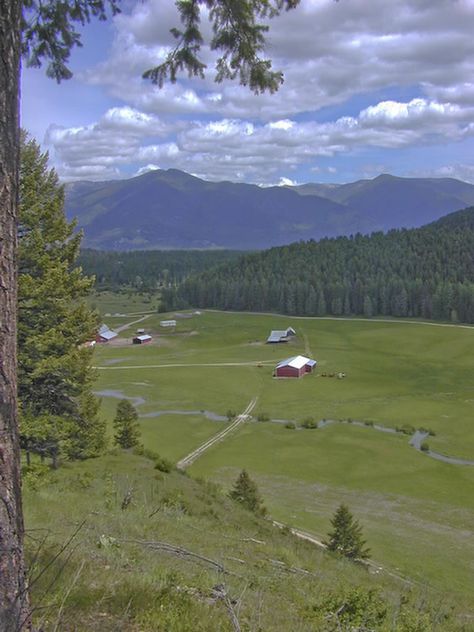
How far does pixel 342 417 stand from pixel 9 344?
63224 millimetres

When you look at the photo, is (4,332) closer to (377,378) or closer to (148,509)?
(148,509)

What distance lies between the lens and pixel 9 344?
458 centimetres

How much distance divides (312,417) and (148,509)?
4981cm

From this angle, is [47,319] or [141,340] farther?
[141,340]

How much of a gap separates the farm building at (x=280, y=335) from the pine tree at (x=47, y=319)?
97760 millimetres

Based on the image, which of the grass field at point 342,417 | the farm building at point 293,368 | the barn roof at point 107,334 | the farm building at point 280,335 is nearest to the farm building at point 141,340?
the grass field at point 342,417

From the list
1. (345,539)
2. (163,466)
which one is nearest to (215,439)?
(163,466)

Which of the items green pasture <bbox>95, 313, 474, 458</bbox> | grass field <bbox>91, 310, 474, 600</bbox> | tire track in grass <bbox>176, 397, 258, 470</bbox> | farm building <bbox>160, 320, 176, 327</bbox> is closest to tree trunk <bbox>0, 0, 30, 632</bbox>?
grass field <bbox>91, 310, 474, 600</bbox>

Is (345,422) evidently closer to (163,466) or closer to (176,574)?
(163,466)

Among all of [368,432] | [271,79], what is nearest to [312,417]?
[368,432]

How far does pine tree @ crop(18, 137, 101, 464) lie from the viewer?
20.5 m

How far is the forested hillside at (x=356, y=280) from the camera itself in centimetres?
14312

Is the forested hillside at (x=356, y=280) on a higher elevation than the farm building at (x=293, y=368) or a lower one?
higher

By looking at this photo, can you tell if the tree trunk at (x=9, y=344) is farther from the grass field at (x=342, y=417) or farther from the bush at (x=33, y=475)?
the grass field at (x=342, y=417)
